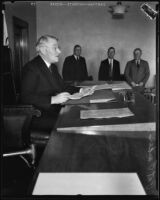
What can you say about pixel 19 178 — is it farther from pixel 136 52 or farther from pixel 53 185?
pixel 53 185

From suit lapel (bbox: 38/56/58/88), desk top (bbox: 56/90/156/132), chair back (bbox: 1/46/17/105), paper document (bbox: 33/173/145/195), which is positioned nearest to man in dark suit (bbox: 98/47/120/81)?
desk top (bbox: 56/90/156/132)

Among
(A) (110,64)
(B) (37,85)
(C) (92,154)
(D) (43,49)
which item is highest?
(D) (43,49)

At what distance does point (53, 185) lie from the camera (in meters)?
0.50

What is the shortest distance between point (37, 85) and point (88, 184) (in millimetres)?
1345

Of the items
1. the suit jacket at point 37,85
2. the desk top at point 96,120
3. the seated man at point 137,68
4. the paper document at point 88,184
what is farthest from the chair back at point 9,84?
the paper document at point 88,184

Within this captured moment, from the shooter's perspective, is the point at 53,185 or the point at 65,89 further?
the point at 65,89

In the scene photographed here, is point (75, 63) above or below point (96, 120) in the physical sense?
above

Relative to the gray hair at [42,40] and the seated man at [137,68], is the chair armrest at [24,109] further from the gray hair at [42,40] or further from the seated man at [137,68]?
the seated man at [137,68]

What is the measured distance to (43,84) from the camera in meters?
1.82

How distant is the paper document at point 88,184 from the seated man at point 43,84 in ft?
3.25

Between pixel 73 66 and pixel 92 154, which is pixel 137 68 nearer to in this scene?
pixel 73 66

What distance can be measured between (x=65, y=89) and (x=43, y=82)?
26 cm

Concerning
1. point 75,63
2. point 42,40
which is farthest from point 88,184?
point 42,40

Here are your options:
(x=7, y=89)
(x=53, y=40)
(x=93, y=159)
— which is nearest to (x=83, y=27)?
(x=53, y=40)
